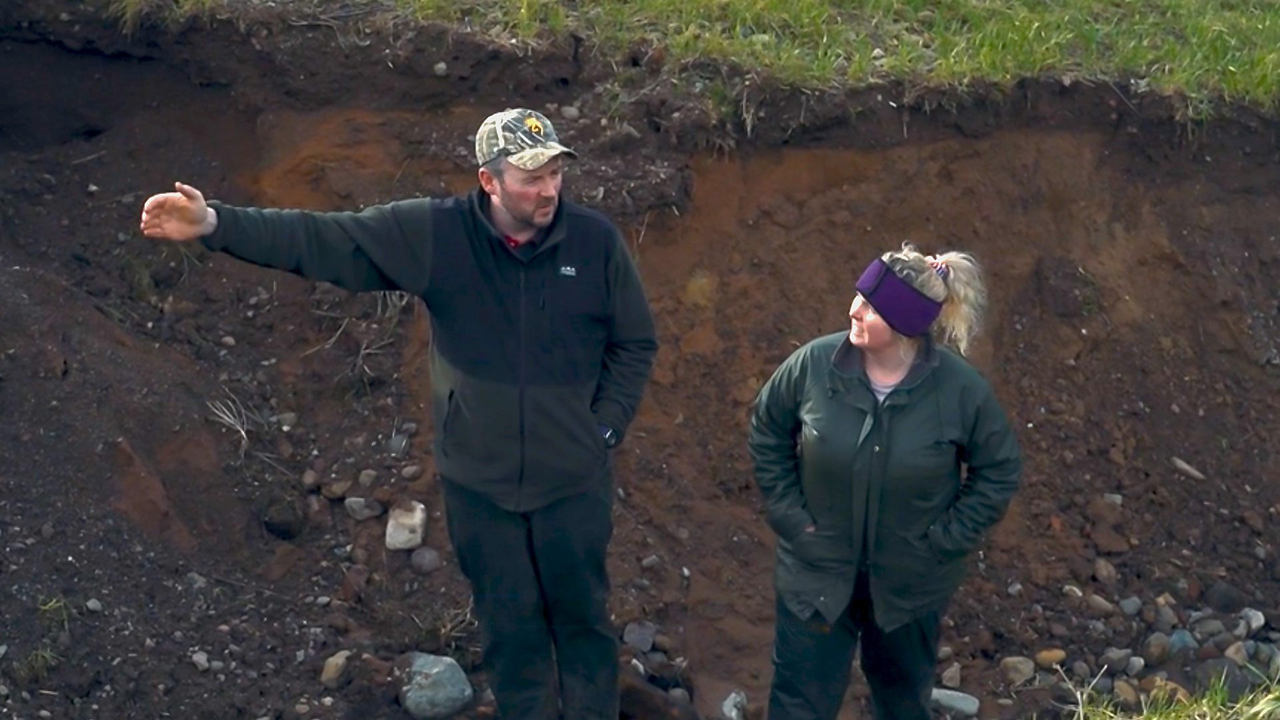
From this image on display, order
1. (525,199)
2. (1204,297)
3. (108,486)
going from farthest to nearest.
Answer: (1204,297), (108,486), (525,199)

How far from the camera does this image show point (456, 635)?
610 cm

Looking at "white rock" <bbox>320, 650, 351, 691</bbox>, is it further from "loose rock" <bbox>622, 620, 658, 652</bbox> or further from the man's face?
the man's face

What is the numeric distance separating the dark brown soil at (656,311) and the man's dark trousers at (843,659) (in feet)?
3.45

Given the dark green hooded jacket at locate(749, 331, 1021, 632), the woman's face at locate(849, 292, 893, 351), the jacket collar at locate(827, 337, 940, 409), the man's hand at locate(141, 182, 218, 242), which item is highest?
the man's hand at locate(141, 182, 218, 242)

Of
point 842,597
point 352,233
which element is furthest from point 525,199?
point 842,597

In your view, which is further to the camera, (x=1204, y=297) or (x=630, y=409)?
(x=1204, y=297)

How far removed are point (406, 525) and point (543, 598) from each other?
1402 millimetres

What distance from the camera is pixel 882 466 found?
473cm

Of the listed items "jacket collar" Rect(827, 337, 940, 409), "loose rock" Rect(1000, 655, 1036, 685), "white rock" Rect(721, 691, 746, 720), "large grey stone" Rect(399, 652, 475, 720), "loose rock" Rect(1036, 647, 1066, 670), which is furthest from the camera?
"loose rock" Rect(1036, 647, 1066, 670)

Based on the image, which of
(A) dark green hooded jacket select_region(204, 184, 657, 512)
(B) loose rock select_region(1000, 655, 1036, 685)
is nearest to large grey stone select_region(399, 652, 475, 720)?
(A) dark green hooded jacket select_region(204, 184, 657, 512)

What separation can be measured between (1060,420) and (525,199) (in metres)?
3.72

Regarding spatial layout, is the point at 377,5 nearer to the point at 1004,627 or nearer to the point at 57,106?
the point at 57,106

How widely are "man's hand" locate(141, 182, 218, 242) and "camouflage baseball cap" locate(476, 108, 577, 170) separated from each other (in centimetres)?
81

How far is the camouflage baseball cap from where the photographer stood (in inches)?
183
